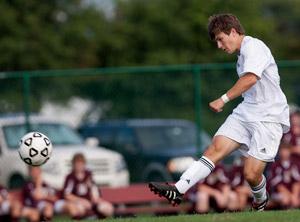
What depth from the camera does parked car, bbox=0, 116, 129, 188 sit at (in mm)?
17906

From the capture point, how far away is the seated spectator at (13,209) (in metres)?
15.7

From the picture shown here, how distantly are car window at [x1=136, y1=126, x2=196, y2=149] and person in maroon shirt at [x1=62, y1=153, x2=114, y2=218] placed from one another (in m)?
2.56

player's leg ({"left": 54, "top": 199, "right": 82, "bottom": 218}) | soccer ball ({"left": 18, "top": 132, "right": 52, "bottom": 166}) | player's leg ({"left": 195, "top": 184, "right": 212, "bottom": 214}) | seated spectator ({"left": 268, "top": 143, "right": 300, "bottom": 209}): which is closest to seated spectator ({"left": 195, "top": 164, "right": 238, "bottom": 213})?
player's leg ({"left": 195, "top": 184, "right": 212, "bottom": 214})

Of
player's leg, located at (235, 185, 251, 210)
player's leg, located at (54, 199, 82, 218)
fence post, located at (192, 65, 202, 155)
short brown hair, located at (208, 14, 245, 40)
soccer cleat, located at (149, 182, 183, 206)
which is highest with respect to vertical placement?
fence post, located at (192, 65, 202, 155)

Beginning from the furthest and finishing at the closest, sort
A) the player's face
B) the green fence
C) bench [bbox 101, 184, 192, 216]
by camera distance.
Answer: the green fence → bench [bbox 101, 184, 192, 216] → the player's face

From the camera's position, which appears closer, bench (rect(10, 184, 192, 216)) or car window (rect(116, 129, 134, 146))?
bench (rect(10, 184, 192, 216))

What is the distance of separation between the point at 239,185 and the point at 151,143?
2.46 meters

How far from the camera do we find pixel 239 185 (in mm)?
16672

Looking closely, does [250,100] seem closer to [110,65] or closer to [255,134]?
[255,134]

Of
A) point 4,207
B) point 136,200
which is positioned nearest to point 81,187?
point 4,207

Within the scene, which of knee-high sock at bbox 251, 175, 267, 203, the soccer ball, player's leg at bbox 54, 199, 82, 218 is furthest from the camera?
player's leg at bbox 54, 199, 82, 218

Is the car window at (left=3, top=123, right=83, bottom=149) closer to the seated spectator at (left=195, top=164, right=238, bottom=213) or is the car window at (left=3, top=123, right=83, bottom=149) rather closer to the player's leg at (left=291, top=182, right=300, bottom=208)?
the seated spectator at (left=195, top=164, right=238, bottom=213)

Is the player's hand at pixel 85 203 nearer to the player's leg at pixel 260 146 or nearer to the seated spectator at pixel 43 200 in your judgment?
the seated spectator at pixel 43 200

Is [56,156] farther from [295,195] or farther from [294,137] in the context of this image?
[295,195]
